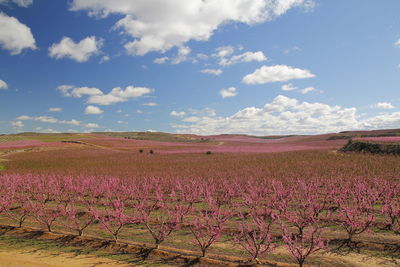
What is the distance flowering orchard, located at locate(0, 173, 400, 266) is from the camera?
733cm

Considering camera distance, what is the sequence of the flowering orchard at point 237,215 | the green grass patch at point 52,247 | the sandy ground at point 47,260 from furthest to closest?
the flowering orchard at point 237,215 → the green grass patch at point 52,247 → the sandy ground at point 47,260

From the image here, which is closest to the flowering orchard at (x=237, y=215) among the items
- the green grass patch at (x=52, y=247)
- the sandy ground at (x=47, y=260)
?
the green grass patch at (x=52, y=247)

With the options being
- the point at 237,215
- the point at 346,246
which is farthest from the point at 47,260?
the point at 346,246

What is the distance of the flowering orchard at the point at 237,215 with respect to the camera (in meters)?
7.33

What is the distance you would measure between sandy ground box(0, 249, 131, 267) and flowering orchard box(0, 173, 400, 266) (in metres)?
1.17

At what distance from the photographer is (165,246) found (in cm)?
777

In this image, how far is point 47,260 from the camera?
695 cm

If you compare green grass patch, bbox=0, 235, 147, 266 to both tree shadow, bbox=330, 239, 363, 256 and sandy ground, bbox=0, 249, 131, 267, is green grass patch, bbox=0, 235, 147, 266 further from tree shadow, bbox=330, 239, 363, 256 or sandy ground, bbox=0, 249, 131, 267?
tree shadow, bbox=330, 239, 363, 256

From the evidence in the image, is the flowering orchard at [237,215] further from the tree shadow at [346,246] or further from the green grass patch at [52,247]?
the green grass patch at [52,247]

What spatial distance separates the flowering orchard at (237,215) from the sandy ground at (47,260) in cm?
117

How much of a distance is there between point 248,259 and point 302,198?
231 inches

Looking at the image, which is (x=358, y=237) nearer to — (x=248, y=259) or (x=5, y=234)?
(x=248, y=259)

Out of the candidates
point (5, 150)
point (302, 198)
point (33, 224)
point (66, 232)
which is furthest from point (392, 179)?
point (5, 150)

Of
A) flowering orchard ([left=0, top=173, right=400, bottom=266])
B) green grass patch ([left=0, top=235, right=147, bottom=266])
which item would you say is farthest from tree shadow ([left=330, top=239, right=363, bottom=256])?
green grass patch ([left=0, top=235, right=147, bottom=266])
